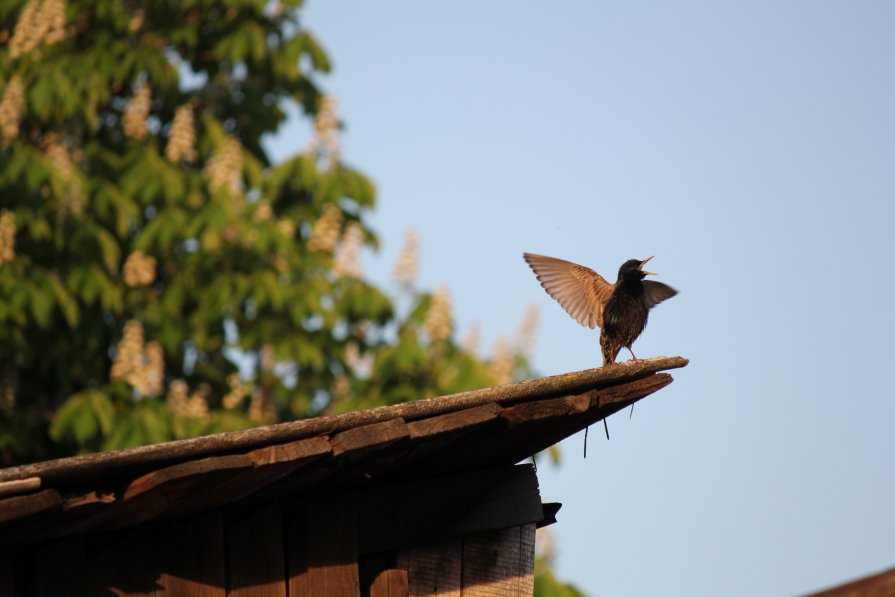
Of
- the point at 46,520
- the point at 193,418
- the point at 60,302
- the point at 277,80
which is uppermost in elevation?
the point at 277,80

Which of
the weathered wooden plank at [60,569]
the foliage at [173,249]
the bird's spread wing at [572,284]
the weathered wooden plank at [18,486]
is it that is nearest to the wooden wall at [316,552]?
the weathered wooden plank at [60,569]

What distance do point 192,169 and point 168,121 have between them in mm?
1188

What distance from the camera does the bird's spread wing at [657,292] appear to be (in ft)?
21.2

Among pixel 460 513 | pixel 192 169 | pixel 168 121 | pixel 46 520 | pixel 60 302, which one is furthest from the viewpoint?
pixel 168 121

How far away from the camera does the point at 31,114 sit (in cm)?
1274

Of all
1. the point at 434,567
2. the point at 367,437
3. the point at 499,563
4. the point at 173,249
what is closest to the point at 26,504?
the point at 367,437

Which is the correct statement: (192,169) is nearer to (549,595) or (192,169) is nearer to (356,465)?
(549,595)

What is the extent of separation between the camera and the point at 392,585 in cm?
462

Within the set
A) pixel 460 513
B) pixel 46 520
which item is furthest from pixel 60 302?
pixel 46 520

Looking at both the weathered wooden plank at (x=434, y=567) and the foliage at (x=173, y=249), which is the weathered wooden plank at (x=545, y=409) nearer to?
the weathered wooden plank at (x=434, y=567)

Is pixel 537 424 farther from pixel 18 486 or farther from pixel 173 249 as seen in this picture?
pixel 173 249

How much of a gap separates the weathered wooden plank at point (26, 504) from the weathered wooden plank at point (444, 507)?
4.16ft

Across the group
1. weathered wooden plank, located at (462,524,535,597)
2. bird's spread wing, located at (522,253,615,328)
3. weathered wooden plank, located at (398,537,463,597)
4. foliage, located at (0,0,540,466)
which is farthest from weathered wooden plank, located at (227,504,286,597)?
foliage, located at (0,0,540,466)

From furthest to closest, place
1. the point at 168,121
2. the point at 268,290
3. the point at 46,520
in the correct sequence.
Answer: the point at 168,121 → the point at 268,290 → the point at 46,520
